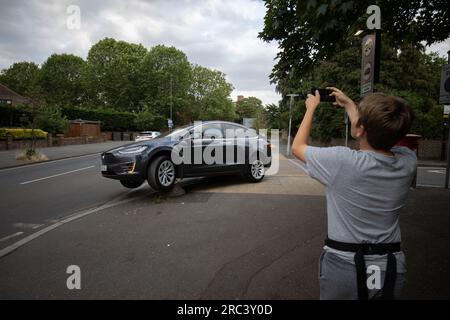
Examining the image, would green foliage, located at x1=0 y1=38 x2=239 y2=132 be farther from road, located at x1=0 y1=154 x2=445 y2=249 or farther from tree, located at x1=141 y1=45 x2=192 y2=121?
road, located at x1=0 y1=154 x2=445 y2=249

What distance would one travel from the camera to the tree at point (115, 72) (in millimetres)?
54969

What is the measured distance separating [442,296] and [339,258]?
6.62 ft

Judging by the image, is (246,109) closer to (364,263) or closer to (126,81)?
(126,81)

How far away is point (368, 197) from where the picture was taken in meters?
1.61

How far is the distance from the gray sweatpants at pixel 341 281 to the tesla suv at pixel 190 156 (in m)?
5.44

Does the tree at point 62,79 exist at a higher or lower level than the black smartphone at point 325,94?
higher

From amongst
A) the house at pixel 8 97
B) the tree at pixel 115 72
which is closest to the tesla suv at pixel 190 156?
the tree at pixel 115 72

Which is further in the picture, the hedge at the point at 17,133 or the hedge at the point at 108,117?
the hedge at the point at 108,117

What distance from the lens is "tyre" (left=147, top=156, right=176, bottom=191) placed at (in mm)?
6750

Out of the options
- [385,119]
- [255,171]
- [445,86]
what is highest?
[445,86]

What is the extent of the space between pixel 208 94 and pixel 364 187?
235 ft

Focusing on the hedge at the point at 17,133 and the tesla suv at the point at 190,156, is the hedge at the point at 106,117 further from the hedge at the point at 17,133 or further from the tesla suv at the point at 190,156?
the tesla suv at the point at 190,156

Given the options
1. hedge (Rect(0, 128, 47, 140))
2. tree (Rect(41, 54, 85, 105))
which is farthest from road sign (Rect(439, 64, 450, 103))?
tree (Rect(41, 54, 85, 105))

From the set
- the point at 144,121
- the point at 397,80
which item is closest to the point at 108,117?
the point at 144,121
